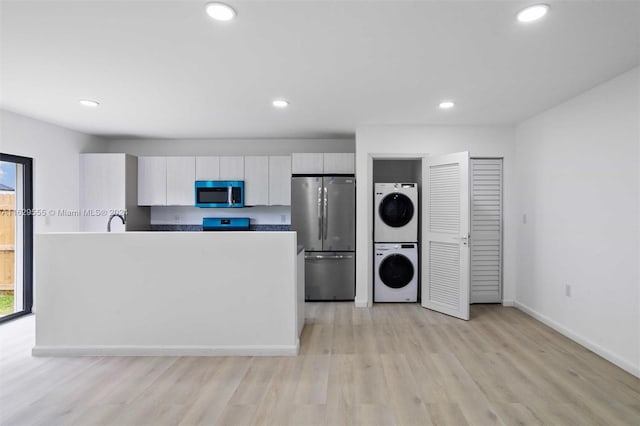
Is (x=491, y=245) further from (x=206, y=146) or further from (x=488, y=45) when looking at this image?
(x=206, y=146)

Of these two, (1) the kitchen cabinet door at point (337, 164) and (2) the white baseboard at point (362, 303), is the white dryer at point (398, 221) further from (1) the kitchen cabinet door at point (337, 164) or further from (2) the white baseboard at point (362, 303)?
(2) the white baseboard at point (362, 303)

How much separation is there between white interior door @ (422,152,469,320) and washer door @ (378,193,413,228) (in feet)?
0.90

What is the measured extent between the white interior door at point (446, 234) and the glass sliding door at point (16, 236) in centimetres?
469

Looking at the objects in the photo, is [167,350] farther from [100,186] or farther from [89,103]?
[100,186]

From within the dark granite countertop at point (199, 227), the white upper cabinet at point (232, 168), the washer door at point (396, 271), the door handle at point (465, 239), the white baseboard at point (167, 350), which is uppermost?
the white upper cabinet at point (232, 168)

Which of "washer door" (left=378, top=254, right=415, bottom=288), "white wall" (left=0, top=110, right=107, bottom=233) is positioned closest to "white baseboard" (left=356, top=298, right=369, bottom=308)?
"washer door" (left=378, top=254, right=415, bottom=288)

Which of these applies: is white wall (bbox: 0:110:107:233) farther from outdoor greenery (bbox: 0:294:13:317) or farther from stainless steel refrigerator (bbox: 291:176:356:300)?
stainless steel refrigerator (bbox: 291:176:356:300)

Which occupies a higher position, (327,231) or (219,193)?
(219,193)

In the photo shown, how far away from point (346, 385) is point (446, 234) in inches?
90.5

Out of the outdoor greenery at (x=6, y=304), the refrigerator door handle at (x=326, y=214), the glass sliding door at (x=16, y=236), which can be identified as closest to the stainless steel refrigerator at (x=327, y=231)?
the refrigerator door handle at (x=326, y=214)

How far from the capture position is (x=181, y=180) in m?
4.97

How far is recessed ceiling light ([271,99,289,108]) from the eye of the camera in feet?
11.0

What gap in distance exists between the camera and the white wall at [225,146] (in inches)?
206

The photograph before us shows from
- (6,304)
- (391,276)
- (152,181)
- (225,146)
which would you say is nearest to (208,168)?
(225,146)
